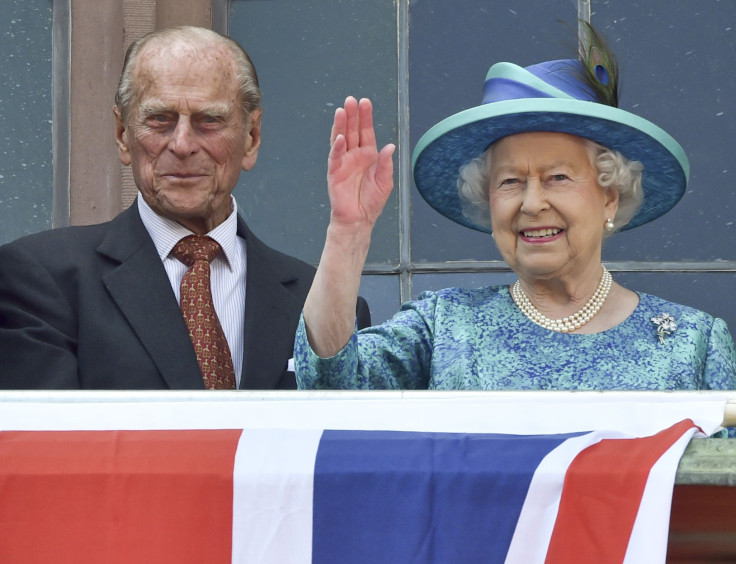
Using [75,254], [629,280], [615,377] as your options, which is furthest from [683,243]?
[75,254]

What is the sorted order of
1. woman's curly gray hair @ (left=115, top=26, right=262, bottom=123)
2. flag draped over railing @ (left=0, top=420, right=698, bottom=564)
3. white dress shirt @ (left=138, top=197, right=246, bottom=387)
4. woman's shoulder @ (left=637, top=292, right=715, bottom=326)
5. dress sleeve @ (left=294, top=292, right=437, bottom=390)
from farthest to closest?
woman's curly gray hair @ (left=115, top=26, right=262, bottom=123) < white dress shirt @ (left=138, top=197, right=246, bottom=387) < woman's shoulder @ (left=637, top=292, right=715, bottom=326) < dress sleeve @ (left=294, top=292, right=437, bottom=390) < flag draped over railing @ (left=0, top=420, right=698, bottom=564)

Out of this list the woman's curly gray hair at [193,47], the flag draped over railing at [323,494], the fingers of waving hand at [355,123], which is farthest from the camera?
the woman's curly gray hair at [193,47]

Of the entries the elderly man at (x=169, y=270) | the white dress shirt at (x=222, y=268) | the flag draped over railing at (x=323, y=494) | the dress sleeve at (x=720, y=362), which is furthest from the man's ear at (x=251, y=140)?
the flag draped over railing at (x=323, y=494)

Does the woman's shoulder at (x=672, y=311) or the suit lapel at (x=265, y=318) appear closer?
the woman's shoulder at (x=672, y=311)

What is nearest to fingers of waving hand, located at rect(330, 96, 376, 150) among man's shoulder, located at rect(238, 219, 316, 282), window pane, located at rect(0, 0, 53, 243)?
man's shoulder, located at rect(238, 219, 316, 282)

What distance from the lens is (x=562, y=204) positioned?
2.76 m

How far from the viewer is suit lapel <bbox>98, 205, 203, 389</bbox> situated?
2873 mm

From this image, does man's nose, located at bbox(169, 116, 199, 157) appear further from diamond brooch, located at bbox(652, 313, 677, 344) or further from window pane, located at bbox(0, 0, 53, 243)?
window pane, located at bbox(0, 0, 53, 243)

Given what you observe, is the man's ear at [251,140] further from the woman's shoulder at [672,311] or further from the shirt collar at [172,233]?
the woman's shoulder at [672,311]

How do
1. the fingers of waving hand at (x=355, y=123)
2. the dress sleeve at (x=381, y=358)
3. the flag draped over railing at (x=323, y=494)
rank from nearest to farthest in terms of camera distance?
the flag draped over railing at (x=323, y=494)
the fingers of waving hand at (x=355, y=123)
the dress sleeve at (x=381, y=358)

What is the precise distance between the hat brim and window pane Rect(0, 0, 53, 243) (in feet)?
5.87

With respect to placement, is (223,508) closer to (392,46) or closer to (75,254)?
(75,254)

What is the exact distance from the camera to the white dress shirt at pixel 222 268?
305 cm

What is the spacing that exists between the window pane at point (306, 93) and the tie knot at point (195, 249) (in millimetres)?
1344
